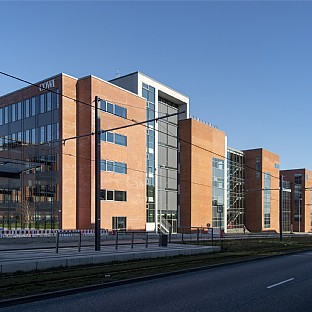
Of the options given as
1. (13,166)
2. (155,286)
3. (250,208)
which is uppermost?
(13,166)

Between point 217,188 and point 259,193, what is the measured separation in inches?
633

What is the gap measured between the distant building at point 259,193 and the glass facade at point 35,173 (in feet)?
141

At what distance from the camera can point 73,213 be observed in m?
41.5

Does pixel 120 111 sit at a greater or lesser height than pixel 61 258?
greater

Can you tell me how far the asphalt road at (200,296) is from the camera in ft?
27.7

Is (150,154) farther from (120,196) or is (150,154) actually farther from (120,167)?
(120,196)

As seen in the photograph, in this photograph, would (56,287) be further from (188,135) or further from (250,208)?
(250,208)

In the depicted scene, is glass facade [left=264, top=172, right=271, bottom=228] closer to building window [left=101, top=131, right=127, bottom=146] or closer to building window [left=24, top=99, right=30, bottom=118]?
building window [left=101, top=131, right=127, bottom=146]

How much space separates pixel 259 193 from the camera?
250ft

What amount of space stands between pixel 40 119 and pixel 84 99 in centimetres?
566

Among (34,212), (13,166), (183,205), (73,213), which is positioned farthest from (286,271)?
(183,205)

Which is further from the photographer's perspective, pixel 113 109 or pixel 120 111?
pixel 120 111

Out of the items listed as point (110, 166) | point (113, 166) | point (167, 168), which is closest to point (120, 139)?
point (113, 166)

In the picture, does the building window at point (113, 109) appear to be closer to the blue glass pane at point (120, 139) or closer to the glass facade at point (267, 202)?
the blue glass pane at point (120, 139)
